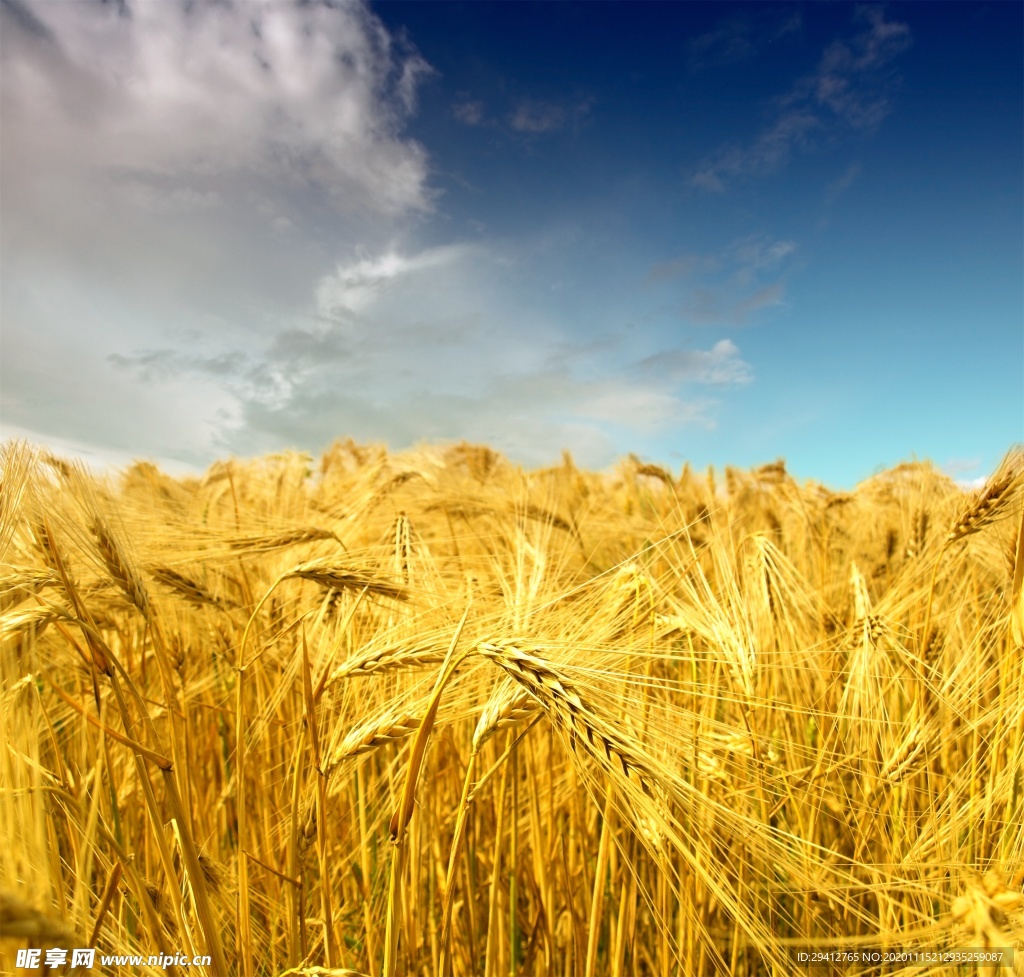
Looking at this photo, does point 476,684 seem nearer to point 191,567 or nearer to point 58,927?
point 58,927

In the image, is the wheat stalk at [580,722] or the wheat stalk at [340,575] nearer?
the wheat stalk at [580,722]

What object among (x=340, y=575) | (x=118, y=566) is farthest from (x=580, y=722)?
(x=118, y=566)

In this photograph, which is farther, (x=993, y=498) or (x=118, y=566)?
(x=993, y=498)

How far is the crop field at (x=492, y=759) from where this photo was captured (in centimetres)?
89

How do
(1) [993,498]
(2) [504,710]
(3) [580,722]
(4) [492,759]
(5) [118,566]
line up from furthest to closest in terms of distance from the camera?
(4) [492,759] < (1) [993,498] < (5) [118,566] < (2) [504,710] < (3) [580,722]

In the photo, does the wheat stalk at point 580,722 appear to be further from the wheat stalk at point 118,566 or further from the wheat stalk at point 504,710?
the wheat stalk at point 118,566

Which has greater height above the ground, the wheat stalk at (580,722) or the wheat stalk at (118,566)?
the wheat stalk at (118,566)

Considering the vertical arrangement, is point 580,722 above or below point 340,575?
below

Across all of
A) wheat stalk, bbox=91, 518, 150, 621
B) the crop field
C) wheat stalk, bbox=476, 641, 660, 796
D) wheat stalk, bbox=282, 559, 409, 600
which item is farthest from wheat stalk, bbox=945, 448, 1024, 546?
wheat stalk, bbox=91, 518, 150, 621

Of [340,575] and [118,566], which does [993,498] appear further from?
[118,566]

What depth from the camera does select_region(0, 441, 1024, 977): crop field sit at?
0.89 meters

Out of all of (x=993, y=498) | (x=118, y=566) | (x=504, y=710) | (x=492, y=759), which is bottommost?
(x=492, y=759)

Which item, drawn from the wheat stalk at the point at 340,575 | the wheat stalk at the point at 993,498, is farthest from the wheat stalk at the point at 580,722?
the wheat stalk at the point at 993,498

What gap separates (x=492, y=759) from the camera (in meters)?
1.91
